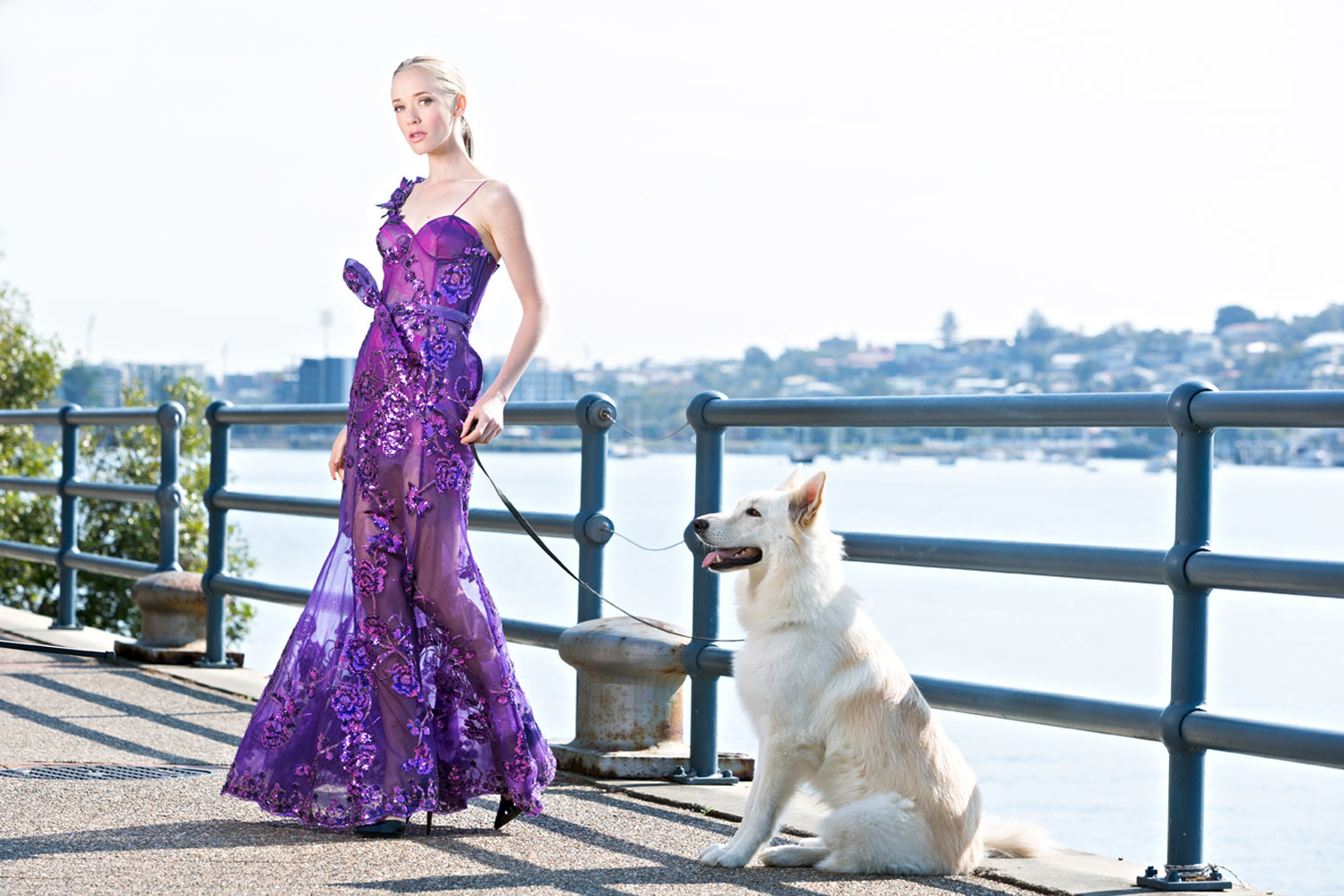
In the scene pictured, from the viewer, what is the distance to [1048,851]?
12.1ft

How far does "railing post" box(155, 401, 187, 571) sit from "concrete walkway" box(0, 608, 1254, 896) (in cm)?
247

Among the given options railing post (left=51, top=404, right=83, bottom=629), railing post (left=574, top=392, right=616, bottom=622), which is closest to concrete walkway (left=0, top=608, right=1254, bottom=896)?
railing post (left=574, top=392, right=616, bottom=622)

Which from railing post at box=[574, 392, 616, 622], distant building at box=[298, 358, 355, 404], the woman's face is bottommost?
railing post at box=[574, 392, 616, 622]

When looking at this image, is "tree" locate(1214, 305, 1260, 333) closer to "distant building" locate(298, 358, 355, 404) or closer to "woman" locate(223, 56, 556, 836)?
"distant building" locate(298, 358, 355, 404)

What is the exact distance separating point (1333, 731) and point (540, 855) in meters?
1.74

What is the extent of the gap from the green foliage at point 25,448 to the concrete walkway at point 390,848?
11863 mm

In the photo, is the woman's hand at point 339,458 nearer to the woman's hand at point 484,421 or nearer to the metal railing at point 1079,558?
the woman's hand at point 484,421

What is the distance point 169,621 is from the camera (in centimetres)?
691

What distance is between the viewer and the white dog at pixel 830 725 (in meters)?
3.41

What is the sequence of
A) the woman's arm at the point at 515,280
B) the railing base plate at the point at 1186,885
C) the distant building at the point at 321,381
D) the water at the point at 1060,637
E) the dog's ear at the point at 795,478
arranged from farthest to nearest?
the water at the point at 1060,637, the distant building at the point at 321,381, the woman's arm at the point at 515,280, the dog's ear at the point at 795,478, the railing base plate at the point at 1186,885

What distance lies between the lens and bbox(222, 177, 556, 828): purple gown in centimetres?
369

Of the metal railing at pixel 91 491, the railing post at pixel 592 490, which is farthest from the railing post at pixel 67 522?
the railing post at pixel 592 490

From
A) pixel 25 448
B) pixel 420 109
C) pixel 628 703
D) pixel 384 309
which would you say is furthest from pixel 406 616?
pixel 25 448

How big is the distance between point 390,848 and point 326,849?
0.47ft
